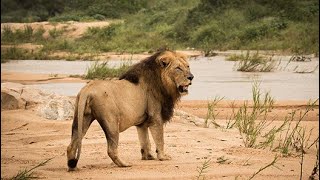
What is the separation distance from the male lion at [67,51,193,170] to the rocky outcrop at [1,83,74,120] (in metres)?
3.28

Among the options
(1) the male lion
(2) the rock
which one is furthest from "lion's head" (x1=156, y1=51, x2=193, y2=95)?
(2) the rock

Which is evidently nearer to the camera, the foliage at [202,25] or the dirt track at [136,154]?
the dirt track at [136,154]

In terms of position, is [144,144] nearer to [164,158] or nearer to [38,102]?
[164,158]

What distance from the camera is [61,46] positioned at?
3647 cm

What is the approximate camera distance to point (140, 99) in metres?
7.55

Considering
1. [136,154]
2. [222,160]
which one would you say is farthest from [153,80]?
[222,160]

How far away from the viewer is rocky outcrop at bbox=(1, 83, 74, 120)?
10.9 metres

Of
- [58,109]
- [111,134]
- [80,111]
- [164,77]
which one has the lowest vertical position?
[58,109]

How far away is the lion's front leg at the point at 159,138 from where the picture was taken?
301 inches

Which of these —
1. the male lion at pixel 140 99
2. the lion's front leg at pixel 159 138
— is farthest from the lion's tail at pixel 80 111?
the lion's front leg at pixel 159 138

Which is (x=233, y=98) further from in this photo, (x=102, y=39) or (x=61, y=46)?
(x=102, y=39)

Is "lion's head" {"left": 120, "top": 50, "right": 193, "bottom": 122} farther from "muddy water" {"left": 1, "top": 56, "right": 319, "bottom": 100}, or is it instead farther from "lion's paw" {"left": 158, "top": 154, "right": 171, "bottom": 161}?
"muddy water" {"left": 1, "top": 56, "right": 319, "bottom": 100}

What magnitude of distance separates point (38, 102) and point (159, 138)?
505cm

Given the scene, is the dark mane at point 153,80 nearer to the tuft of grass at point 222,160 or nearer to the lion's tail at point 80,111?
the tuft of grass at point 222,160
